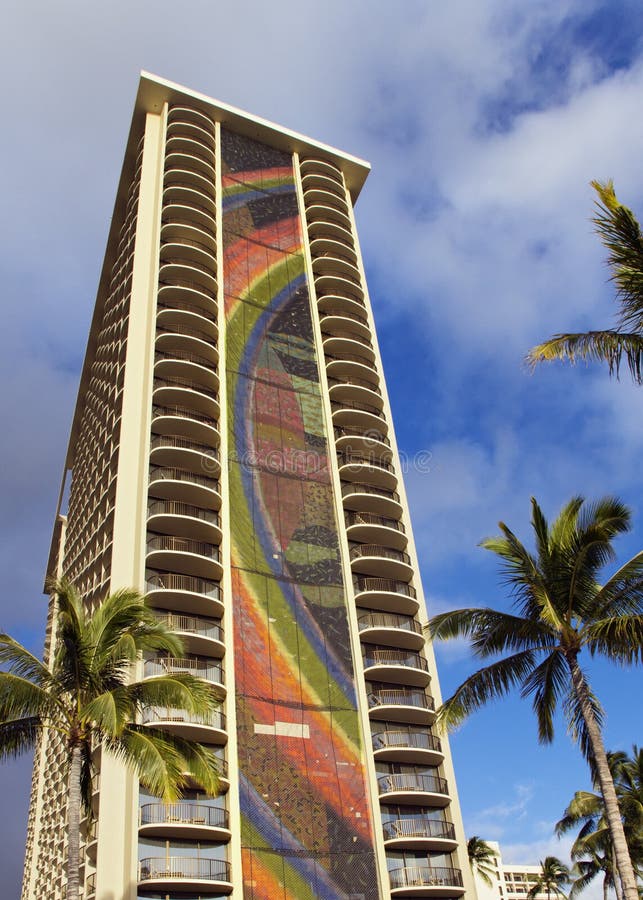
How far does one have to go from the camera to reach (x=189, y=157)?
181 ft

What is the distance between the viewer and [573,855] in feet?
150

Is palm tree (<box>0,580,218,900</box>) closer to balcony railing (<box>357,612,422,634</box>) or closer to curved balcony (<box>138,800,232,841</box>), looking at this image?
curved balcony (<box>138,800,232,841</box>)

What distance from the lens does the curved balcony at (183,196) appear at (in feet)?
175

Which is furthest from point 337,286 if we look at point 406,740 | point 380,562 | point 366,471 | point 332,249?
point 406,740

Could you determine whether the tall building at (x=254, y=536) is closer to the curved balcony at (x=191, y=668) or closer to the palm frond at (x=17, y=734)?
the curved balcony at (x=191, y=668)

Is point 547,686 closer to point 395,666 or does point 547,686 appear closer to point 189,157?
point 395,666

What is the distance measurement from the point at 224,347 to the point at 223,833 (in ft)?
84.5

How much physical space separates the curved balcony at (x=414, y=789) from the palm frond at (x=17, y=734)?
1993cm

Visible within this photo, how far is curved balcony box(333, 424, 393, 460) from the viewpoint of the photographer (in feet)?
159

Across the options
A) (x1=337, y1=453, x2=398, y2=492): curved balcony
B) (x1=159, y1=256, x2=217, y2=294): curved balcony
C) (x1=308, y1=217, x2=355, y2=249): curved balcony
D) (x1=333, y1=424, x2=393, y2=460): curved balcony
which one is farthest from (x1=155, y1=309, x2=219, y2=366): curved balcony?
(x1=308, y1=217, x2=355, y2=249): curved balcony

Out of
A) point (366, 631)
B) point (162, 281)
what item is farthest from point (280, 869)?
point (162, 281)

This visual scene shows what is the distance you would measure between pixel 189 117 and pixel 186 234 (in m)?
11.6

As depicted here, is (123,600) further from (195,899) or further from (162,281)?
(162,281)

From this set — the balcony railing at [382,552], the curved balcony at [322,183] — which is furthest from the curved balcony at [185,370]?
the curved balcony at [322,183]
